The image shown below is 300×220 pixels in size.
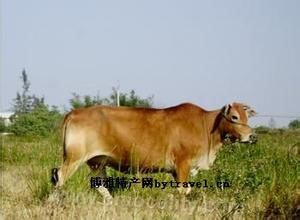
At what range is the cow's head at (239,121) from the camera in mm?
8906

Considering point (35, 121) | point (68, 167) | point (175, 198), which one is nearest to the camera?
point (175, 198)

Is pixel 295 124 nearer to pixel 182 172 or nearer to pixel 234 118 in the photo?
pixel 234 118

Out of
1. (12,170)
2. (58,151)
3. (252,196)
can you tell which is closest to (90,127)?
(58,151)

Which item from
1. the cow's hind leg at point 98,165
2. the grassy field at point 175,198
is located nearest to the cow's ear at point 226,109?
the grassy field at point 175,198

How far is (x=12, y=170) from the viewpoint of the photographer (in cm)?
1181

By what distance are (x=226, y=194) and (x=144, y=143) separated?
7.89 ft

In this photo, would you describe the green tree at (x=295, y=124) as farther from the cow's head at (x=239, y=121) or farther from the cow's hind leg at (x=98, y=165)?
the cow's hind leg at (x=98, y=165)

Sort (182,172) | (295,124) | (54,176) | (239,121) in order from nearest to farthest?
(54,176) < (182,172) < (239,121) < (295,124)

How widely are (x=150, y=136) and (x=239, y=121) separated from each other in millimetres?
1398

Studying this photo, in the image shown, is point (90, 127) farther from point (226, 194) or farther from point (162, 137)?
point (226, 194)

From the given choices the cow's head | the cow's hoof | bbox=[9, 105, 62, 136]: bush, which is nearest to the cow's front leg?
the cow's head

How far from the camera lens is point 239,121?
8.92 meters

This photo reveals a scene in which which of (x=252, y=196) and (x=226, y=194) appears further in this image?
(x=226, y=194)

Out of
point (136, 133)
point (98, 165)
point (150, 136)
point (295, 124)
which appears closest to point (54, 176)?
point (98, 165)
